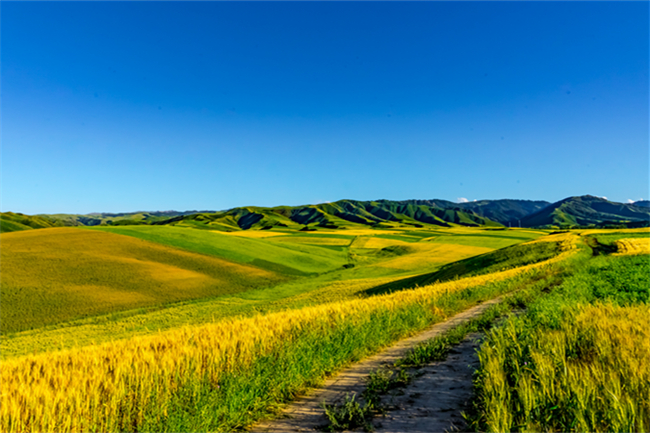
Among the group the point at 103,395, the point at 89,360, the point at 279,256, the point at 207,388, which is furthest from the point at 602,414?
the point at 279,256

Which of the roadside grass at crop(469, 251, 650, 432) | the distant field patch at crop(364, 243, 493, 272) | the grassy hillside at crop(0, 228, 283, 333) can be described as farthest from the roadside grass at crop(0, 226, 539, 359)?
the roadside grass at crop(469, 251, 650, 432)

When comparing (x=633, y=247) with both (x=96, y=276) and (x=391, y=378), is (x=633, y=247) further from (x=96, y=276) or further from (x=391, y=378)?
(x=96, y=276)

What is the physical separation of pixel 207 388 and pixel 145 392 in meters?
Answer: 0.83

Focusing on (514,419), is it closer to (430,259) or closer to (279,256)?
(430,259)

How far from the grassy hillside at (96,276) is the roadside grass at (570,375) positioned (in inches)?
1641

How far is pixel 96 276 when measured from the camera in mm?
49688

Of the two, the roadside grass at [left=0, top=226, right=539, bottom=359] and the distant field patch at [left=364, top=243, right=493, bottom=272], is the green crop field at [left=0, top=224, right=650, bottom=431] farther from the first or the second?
the distant field patch at [left=364, top=243, right=493, bottom=272]

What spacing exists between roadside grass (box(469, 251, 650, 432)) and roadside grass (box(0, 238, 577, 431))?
292cm

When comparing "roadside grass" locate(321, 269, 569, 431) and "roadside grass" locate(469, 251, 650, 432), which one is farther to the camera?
"roadside grass" locate(321, 269, 569, 431)

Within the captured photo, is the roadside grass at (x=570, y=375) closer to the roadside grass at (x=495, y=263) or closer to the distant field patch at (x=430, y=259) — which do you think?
the roadside grass at (x=495, y=263)

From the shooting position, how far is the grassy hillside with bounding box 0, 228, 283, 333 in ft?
125

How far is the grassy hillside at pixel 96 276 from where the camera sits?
3804 centimetres

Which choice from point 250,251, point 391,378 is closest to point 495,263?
point 391,378

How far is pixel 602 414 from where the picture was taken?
11.4 feet
